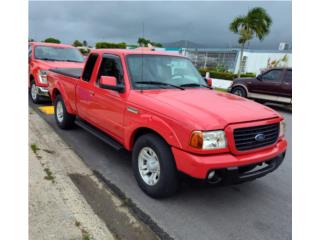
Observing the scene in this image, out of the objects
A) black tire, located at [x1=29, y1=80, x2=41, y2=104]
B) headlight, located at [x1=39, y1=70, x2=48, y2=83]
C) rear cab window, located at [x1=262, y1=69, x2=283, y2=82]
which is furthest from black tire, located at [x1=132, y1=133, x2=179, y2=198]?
rear cab window, located at [x1=262, y1=69, x2=283, y2=82]

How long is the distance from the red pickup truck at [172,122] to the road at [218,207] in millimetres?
242

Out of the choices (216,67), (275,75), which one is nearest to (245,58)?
(216,67)

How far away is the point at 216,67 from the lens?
35906 millimetres

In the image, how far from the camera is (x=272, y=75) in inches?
464

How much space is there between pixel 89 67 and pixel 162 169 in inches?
107

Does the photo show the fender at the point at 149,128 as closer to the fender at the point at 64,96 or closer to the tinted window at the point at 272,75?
the fender at the point at 64,96

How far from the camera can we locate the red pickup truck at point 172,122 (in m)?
2.98

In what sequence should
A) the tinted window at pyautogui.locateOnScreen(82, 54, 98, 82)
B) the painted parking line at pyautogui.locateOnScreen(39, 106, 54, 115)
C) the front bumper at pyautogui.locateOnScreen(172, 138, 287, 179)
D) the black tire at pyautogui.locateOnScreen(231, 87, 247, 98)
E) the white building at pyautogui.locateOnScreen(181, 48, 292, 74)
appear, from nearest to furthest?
the front bumper at pyautogui.locateOnScreen(172, 138, 287, 179), the tinted window at pyautogui.locateOnScreen(82, 54, 98, 82), the painted parking line at pyautogui.locateOnScreen(39, 106, 54, 115), the black tire at pyautogui.locateOnScreen(231, 87, 247, 98), the white building at pyautogui.locateOnScreen(181, 48, 292, 74)

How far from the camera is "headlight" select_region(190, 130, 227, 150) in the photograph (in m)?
2.91

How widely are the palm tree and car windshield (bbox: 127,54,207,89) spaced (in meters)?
23.4

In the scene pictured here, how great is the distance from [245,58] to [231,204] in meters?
32.8

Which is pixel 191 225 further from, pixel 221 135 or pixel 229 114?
pixel 229 114

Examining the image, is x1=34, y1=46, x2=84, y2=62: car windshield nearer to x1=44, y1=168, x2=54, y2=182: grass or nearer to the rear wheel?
the rear wheel

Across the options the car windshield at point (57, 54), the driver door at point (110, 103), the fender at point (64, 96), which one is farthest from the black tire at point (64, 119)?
the car windshield at point (57, 54)
